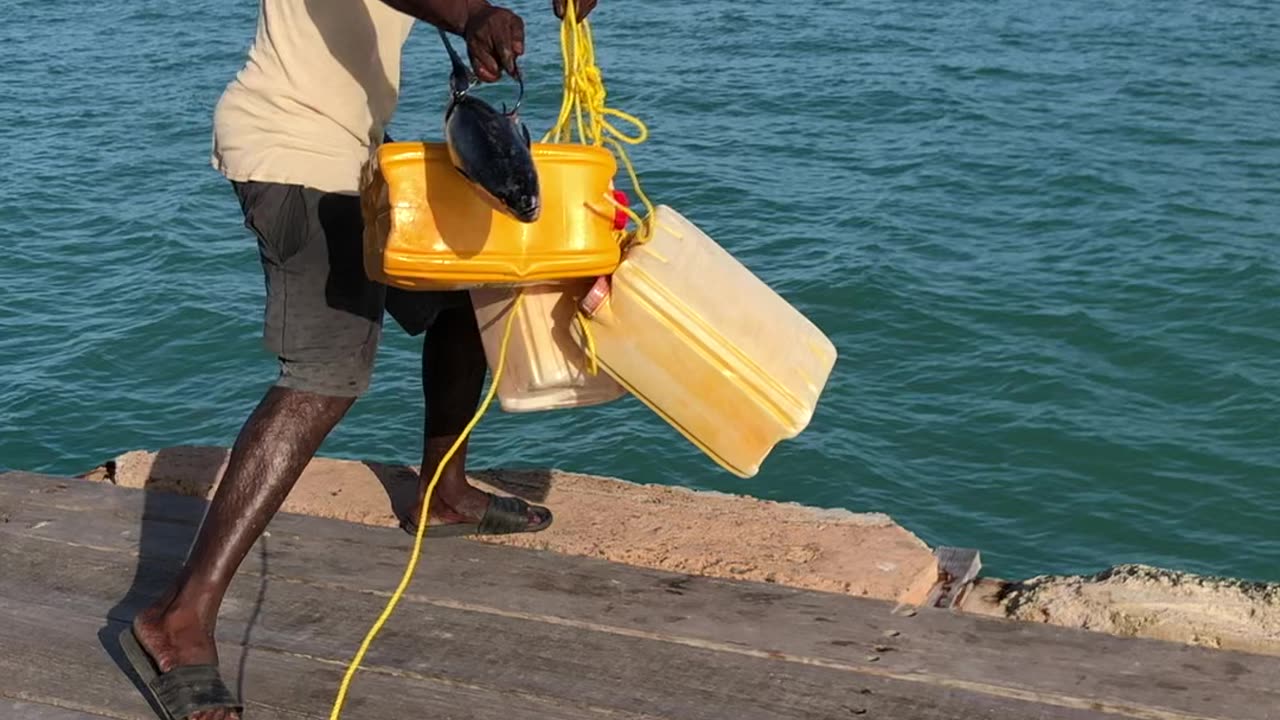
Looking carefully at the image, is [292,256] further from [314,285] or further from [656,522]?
[656,522]

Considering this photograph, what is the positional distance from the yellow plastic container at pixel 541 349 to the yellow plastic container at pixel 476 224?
32cm

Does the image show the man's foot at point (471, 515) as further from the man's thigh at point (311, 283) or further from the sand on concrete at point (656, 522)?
the man's thigh at point (311, 283)

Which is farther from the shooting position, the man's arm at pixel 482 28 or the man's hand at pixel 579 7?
the man's hand at pixel 579 7

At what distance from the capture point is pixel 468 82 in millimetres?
3301

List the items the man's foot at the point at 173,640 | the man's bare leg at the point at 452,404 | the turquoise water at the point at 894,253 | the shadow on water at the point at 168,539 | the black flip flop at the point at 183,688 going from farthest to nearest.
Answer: the turquoise water at the point at 894,253
the man's bare leg at the point at 452,404
the shadow on water at the point at 168,539
the man's foot at the point at 173,640
the black flip flop at the point at 183,688

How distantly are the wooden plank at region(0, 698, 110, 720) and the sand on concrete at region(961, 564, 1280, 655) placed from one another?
6.76 ft

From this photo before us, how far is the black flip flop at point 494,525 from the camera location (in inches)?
171

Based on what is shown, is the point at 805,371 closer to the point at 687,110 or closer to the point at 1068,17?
the point at 687,110

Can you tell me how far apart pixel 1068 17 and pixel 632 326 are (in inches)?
552

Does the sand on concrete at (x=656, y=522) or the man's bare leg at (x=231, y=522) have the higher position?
the man's bare leg at (x=231, y=522)

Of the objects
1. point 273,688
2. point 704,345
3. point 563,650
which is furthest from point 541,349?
point 273,688

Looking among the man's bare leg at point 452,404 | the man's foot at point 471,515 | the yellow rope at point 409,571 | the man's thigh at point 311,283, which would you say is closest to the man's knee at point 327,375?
the man's thigh at point 311,283

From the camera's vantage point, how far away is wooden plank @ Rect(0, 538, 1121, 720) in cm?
346

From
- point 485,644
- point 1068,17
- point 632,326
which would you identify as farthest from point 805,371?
point 1068,17
